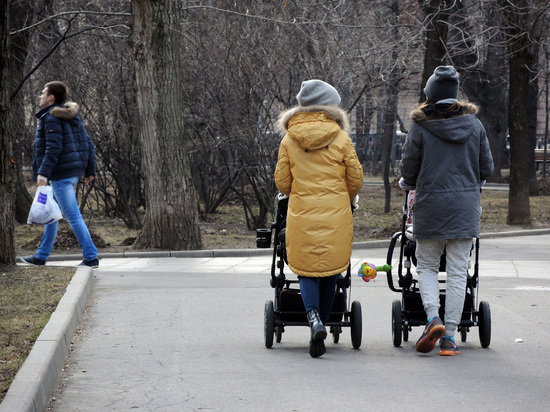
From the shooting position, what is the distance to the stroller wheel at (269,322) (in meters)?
6.57

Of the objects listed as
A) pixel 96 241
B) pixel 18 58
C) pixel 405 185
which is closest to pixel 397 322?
pixel 405 185

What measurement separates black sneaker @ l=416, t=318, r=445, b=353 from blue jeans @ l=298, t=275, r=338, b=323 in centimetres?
66

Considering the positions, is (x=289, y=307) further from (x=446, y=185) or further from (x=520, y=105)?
(x=520, y=105)

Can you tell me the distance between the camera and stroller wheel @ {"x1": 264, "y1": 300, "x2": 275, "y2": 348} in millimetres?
6570

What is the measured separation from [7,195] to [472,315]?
5618 millimetres

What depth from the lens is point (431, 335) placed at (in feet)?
20.6

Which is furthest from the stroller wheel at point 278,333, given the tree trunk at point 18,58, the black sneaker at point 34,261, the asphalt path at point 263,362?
the tree trunk at point 18,58

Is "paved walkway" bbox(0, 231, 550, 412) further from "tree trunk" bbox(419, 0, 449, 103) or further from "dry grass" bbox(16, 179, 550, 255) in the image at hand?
"tree trunk" bbox(419, 0, 449, 103)

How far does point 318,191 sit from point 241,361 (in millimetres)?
1237

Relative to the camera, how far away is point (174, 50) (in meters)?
13.7

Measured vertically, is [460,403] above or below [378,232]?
above

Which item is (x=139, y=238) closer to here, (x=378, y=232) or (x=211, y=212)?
(x=378, y=232)

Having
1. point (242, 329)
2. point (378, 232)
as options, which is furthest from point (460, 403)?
point (378, 232)

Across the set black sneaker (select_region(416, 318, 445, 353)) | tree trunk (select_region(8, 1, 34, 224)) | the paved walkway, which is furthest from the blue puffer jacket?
tree trunk (select_region(8, 1, 34, 224))
